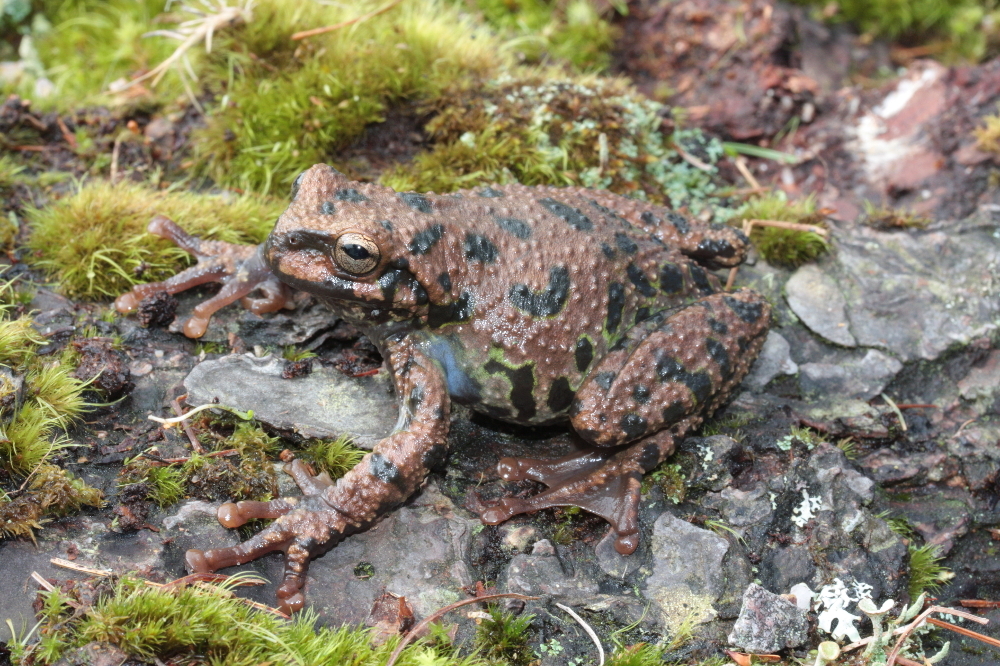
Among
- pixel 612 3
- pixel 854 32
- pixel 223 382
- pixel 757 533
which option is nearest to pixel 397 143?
pixel 223 382

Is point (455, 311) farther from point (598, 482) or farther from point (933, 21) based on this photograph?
point (933, 21)

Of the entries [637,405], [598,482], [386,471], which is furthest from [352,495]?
[637,405]

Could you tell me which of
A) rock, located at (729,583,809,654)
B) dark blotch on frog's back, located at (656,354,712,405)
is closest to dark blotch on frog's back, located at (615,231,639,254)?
dark blotch on frog's back, located at (656,354,712,405)

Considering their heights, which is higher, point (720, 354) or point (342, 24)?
point (342, 24)

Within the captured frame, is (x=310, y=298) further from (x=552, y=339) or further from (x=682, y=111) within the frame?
(x=682, y=111)

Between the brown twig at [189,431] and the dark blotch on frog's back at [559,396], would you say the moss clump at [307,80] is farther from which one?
the dark blotch on frog's back at [559,396]

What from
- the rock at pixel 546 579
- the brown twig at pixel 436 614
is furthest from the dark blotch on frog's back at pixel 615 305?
the brown twig at pixel 436 614

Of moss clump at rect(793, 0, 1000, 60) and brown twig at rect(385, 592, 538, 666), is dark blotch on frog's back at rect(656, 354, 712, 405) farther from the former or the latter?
moss clump at rect(793, 0, 1000, 60)
